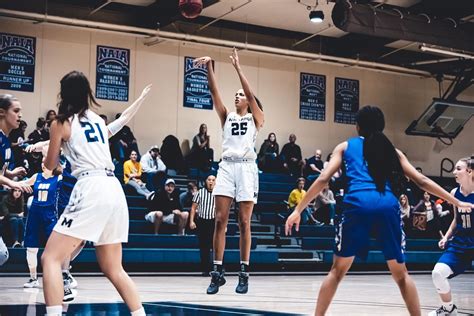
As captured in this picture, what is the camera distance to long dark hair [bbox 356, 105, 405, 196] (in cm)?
495

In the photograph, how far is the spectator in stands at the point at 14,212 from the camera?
12.4m

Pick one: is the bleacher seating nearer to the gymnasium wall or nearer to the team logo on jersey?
the gymnasium wall

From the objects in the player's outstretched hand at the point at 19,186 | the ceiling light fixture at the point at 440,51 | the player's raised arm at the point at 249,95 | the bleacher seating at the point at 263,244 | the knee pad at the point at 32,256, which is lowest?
the bleacher seating at the point at 263,244

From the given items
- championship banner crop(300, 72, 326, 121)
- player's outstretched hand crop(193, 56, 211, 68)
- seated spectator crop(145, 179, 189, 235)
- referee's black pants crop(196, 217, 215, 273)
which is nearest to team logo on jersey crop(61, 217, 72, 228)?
player's outstretched hand crop(193, 56, 211, 68)

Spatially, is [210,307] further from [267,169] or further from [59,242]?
[267,169]

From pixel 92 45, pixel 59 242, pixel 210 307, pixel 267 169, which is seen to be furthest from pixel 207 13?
pixel 59 242

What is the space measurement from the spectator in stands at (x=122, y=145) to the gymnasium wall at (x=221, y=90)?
1528 mm

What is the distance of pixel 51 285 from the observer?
4.44 m

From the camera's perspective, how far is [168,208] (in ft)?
47.1

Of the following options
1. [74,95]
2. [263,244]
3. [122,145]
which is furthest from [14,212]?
[74,95]

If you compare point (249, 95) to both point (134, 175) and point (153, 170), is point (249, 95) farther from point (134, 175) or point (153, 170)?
point (153, 170)

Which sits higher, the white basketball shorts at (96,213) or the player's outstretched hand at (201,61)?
the player's outstretched hand at (201,61)

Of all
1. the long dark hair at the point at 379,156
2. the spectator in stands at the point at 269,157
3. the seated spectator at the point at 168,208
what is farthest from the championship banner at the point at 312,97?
the long dark hair at the point at 379,156

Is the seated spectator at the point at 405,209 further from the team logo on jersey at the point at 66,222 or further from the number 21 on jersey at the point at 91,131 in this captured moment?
the team logo on jersey at the point at 66,222
